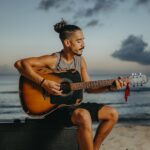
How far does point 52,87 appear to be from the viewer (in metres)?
3.61

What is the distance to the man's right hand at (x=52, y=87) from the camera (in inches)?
142

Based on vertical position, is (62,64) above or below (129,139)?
above

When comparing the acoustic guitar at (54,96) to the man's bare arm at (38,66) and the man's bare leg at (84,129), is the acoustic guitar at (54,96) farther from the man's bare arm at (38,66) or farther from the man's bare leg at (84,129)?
the man's bare leg at (84,129)

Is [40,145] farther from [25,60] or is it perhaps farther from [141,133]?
[141,133]

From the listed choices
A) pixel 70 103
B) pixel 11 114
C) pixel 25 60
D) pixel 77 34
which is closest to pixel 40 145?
pixel 70 103

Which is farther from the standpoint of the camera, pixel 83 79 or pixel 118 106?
pixel 118 106

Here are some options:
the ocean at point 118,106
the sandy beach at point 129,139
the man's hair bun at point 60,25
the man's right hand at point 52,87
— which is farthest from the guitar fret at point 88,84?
the ocean at point 118,106

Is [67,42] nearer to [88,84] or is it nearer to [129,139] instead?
[88,84]

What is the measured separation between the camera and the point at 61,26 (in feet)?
12.4

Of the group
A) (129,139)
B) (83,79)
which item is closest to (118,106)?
(129,139)

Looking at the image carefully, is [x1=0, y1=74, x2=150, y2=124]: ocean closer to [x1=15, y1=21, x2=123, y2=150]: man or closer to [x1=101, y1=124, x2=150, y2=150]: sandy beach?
[x1=101, y1=124, x2=150, y2=150]: sandy beach

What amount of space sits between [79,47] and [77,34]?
0.14 meters

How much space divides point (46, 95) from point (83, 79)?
47 centimetres

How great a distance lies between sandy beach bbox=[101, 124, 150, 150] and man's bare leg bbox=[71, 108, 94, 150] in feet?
5.13
